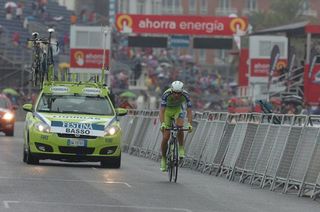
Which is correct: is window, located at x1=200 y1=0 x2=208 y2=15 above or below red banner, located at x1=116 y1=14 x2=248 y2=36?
below

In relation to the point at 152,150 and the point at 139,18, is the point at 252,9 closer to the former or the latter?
the point at 139,18

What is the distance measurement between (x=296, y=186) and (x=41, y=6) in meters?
50.6

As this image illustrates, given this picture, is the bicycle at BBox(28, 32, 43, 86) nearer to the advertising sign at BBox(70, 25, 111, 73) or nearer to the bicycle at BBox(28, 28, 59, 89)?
the bicycle at BBox(28, 28, 59, 89)

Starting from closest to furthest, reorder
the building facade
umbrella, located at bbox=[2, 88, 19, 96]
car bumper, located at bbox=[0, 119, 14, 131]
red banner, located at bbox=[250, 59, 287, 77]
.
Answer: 1. car bumper, located at bbox=[0, 119, 14, 131]
2. red banner, located at bbox=[250, 59, 287, 77]
3. umbrella, located at bbox=[2, 88, 19, 96]
4. the building facade

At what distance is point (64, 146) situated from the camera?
21203 mm

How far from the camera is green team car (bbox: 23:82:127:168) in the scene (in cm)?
2120

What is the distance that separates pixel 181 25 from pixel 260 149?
35.9m

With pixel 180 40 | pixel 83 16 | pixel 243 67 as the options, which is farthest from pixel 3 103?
pixel 83 16

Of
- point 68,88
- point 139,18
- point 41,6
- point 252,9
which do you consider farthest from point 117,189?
point 252,9

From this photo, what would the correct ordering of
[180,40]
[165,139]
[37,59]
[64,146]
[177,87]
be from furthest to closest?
[180,40]
[37,59]
[64,146]
[165,139]
[177,87]

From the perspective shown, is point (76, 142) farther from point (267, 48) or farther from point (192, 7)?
point (192, 7)

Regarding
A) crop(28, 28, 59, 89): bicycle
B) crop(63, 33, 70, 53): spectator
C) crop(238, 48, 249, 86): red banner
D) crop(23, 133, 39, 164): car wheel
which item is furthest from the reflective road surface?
crop(63, 33, 70, 53): spectator

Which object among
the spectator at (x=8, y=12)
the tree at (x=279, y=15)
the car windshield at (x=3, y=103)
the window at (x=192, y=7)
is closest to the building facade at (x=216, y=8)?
the window at (x=192, y=7)

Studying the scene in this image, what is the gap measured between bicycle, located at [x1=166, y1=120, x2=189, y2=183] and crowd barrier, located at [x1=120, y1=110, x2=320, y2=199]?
65.2 inches
